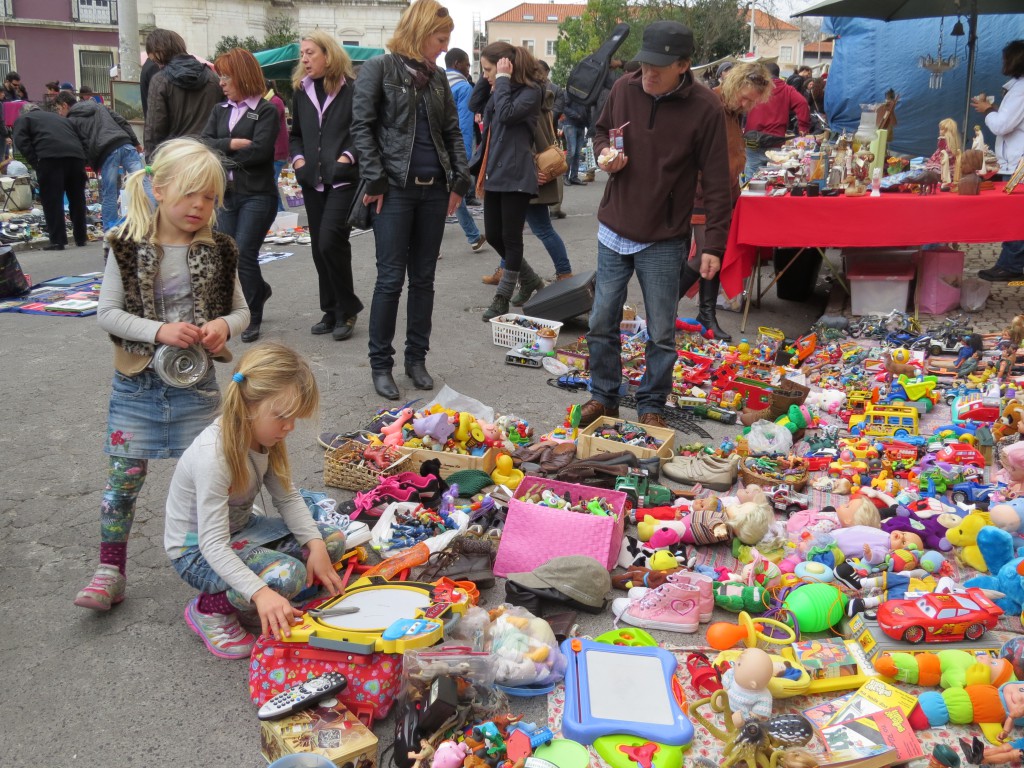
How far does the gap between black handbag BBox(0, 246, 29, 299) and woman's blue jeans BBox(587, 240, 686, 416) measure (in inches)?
222

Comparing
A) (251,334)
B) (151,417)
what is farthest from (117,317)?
(251,334)

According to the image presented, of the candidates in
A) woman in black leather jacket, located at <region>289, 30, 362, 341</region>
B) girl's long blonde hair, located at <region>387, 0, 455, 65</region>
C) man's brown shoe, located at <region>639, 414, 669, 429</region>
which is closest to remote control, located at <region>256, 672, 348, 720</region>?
man's brown shoe, located at <region>639, 414, 669, 429</region>

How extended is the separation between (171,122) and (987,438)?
18.6 ft

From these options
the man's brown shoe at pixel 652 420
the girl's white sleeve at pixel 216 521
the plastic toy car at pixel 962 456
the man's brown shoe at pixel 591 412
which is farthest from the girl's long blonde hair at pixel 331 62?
the plastic toy car at pixel 962 456

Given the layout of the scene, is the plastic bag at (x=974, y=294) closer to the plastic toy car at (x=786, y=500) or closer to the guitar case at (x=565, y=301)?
the guitar case at (x=565, y=301)

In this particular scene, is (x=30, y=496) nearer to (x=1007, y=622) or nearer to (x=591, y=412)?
(x=591, y=412)

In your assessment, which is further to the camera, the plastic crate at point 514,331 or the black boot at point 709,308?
the black boot at point 709,308

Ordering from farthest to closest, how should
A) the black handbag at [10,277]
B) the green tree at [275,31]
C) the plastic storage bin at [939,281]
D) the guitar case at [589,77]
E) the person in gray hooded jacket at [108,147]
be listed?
the green tree at [275,31]
the guitar case at [589,77]
the person in gray hooded jacket at [108,147]
the black handbag at [10,277]
the plastic storage bin at [939,281]

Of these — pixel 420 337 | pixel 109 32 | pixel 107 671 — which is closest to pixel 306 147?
pixel 420 337

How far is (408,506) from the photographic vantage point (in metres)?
3.70

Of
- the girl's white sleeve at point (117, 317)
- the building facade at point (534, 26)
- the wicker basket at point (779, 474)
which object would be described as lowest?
the wicker basket at point (779, 474)

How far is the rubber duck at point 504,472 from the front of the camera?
4.11 m

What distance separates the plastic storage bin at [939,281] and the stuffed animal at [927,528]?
407 cm

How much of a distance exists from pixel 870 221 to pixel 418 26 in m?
3.78
